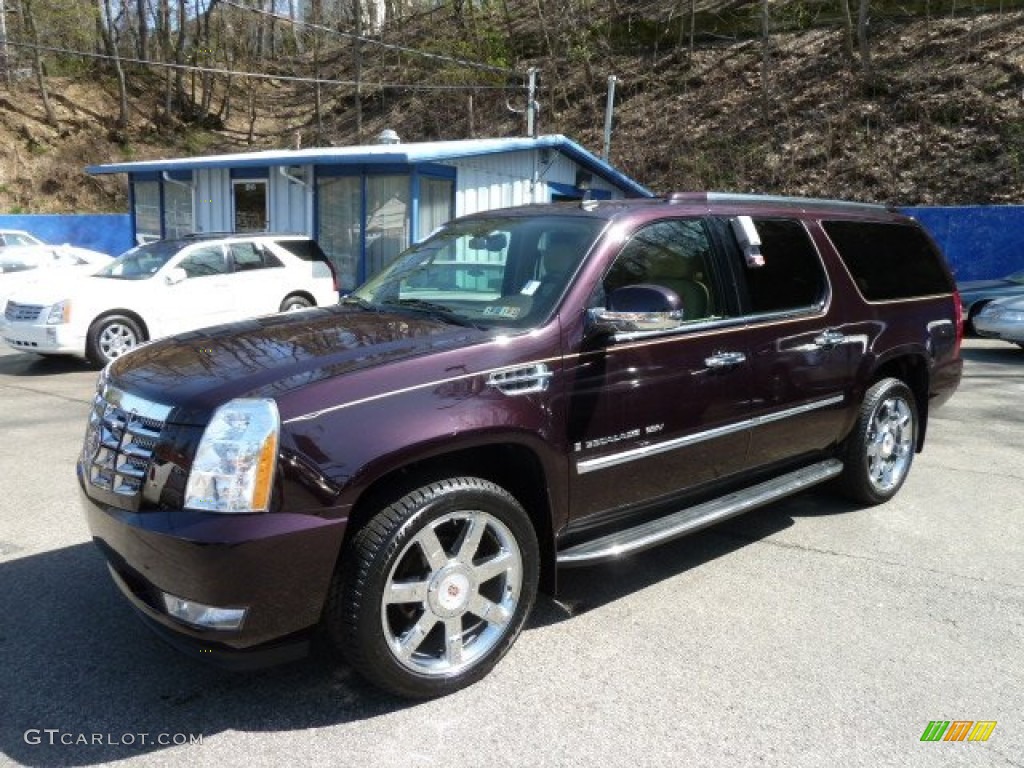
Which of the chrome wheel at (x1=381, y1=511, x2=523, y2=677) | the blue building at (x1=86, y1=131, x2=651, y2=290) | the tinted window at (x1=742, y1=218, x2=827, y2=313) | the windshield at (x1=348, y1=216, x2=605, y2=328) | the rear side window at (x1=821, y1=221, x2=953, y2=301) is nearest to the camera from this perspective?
the chrome wheel at (x1=381, y1=511, x2=523, y2=677)

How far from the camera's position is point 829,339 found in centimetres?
463

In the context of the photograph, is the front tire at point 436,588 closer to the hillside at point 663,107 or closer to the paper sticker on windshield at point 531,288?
the paper sticker on windshield at point 531,288

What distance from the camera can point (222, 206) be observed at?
17.1 metres

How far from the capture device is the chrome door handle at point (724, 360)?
394cm

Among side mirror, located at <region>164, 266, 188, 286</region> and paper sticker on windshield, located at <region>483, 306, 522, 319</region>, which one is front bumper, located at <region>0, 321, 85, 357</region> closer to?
side mirror, located at <region>164, 266, 188, 286</region>

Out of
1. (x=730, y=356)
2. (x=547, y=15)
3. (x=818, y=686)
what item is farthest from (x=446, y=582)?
(x=547, y=15)

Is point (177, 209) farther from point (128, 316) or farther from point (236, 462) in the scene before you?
point (236, 462)

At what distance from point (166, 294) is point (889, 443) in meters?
8.99

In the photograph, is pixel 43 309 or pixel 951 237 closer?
pixel 43 309

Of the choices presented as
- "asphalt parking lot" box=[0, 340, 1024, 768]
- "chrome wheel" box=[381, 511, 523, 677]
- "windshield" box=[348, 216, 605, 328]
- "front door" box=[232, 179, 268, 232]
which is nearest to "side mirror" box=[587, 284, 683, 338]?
"windshield" box=[348, 216, 605, 328]

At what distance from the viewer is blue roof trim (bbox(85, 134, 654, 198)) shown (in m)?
13.0

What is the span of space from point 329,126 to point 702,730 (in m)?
39.4

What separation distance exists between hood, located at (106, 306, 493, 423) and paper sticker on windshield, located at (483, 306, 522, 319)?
22cm

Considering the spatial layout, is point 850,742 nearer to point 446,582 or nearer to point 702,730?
point 702,730
